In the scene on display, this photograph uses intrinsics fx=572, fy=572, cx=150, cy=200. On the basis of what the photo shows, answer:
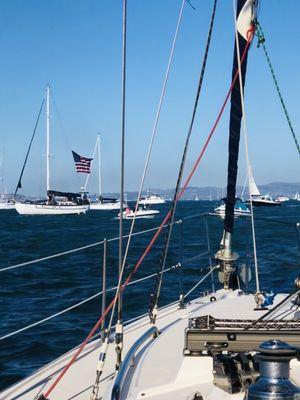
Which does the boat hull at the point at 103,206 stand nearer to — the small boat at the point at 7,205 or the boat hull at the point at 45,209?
the boat hull at the point at 45,209

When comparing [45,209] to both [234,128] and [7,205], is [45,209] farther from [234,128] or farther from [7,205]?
[234,128]

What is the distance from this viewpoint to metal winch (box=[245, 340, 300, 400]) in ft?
5.95

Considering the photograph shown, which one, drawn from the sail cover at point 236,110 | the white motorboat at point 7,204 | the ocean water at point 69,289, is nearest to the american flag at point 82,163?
the ocean water at point 69,289

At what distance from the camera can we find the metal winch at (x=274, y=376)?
1.81 meters

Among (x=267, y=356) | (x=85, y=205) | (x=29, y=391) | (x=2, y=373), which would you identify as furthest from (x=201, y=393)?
(x=85, y=205)

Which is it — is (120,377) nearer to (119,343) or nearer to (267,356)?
(119,343)

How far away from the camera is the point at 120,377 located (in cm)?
279

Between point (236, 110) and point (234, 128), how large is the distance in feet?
0.60

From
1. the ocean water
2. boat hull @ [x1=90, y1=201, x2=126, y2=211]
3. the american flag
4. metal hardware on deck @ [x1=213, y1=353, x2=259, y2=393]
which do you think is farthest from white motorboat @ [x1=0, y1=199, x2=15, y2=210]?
metal hardware on deck @ [x1=213, y1=353, x2=259, y2=393]

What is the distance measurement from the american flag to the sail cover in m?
50.1

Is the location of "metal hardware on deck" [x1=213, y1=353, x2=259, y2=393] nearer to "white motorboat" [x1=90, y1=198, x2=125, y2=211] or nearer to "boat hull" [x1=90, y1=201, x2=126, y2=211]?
"white motorboat" [x1=90, y1=198, x2=125, y2=211]

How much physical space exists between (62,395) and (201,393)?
2.75ft

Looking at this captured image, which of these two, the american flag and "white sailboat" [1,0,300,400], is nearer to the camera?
"white sailboat" [1,0,300,400]

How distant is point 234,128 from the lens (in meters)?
5.17
